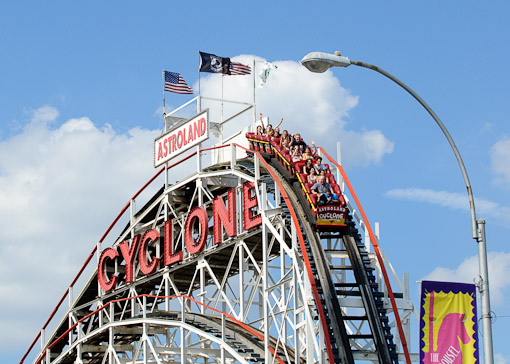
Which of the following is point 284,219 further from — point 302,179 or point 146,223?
point 146,223

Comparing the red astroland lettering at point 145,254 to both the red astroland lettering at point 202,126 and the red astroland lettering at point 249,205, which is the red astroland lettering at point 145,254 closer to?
the red astroland lettering at point 202,126

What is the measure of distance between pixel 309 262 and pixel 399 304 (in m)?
2.93

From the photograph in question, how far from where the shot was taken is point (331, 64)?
58.9ft

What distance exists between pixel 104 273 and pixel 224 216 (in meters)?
10.5

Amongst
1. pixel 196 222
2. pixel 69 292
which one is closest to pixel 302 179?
pixel 196 222

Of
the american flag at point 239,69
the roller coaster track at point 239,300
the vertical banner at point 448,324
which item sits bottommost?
the vertical banner at point 448,324

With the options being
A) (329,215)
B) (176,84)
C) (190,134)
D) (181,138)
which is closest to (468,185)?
(329,215)

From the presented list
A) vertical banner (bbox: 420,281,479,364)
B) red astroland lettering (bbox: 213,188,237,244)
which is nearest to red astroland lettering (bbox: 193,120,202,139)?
red astroland lettering (bbox: 213,188,237,244)

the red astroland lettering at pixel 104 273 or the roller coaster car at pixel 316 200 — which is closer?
the roller coaster car at pixel 316 200

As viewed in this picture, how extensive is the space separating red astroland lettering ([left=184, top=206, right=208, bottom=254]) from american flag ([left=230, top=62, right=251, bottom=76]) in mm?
7145

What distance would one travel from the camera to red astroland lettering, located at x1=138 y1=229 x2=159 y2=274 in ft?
130

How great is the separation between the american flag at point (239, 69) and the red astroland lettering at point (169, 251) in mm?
7071

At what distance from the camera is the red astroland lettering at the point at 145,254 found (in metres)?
39.7

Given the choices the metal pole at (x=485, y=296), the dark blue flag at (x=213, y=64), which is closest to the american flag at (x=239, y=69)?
the dark blue flag at (x=213, y=64)
